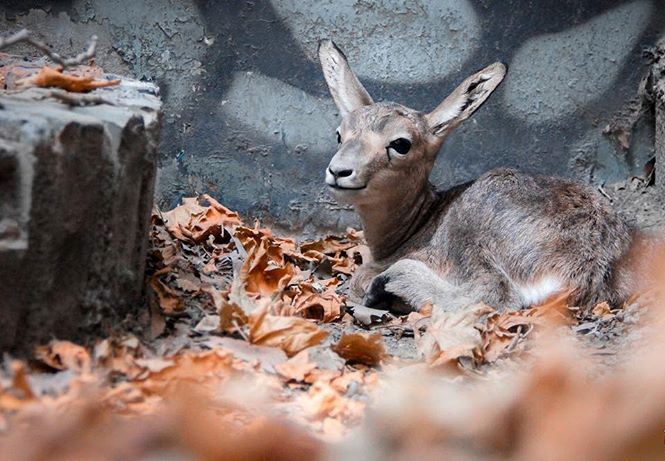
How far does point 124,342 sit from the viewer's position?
11.6ft

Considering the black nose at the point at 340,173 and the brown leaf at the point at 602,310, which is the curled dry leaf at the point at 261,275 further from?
the brown leaf at the point at 602,310

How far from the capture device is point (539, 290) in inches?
218

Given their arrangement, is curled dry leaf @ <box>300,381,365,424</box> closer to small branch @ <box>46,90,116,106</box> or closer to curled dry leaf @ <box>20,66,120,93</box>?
small branch @ <box>46,90,116,106</box>

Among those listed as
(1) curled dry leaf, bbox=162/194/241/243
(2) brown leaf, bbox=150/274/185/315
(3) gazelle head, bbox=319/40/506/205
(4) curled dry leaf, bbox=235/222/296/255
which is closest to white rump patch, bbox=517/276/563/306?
(3) gazelle head, bbox=319/40/506/205

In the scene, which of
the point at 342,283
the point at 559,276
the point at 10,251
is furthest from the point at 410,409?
the point at 342,283

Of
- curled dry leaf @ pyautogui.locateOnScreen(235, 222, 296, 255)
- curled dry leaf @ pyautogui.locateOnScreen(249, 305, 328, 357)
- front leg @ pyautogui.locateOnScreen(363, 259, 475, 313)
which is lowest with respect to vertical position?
curled dry leaf @ pyautogui.locateOnScreen(235, 222, 296, 255)

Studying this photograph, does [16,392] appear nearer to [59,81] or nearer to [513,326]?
[59,81]

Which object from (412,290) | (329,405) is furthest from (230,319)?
(412,290)

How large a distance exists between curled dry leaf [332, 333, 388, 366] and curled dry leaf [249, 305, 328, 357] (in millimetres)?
102

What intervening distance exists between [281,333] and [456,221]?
240 centimetres

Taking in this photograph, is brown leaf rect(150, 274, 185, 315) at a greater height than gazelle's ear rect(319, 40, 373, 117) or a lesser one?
lesser

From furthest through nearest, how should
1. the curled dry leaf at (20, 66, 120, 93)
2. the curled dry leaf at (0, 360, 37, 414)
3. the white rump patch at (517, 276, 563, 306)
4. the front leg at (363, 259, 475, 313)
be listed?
the front leg at (363, 259, 475, 313)
the white rump patch at (517, 276, 563, 306)
the curled dry leaf at (20, 66, 120, 93)
the curled dry leaf at (0, 360, 37, 414)

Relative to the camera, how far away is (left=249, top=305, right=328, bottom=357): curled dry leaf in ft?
12.9

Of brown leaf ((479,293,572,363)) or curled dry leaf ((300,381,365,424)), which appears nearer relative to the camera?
curled dry leaf ((300,381,365,424))
